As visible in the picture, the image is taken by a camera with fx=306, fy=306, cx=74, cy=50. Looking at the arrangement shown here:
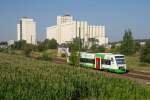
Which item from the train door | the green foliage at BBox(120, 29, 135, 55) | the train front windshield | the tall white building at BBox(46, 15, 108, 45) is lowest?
the train door

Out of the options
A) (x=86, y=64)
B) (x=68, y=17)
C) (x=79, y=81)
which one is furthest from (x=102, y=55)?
(x=68, y=17)

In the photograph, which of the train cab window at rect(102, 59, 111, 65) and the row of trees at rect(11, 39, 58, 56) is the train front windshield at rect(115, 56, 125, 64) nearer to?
the train cab window at rect(102, 59, 111, 65)

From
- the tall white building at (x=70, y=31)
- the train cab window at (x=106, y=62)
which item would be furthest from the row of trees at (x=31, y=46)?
the train cab window at (x=106, y=62)

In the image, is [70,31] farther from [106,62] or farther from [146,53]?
[106,62]

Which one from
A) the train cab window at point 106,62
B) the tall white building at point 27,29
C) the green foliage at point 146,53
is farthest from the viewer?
the tall white building at point 27,29

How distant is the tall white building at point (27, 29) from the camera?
179625 mm

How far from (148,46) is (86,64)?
1913 cm

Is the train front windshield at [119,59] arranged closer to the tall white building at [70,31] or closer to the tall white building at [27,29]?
the tall white building at [70,31]

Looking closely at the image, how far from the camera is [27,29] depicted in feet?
589

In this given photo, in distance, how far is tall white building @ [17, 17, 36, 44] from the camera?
589 feet

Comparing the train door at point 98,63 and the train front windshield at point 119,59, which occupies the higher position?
the train front windshield at point 119,59

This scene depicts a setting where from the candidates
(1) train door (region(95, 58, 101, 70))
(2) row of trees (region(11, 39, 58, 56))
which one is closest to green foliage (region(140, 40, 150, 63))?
(1) train door (region(95, 58, 101, 70))

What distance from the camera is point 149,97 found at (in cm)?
1698

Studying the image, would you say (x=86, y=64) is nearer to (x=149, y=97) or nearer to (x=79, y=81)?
(x=79, y=81)
